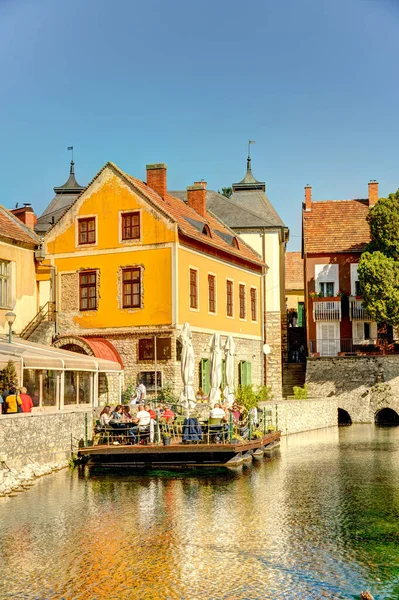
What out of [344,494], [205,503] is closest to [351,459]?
[344,494]

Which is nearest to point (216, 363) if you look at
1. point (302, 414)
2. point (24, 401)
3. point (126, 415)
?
point (126, 415)

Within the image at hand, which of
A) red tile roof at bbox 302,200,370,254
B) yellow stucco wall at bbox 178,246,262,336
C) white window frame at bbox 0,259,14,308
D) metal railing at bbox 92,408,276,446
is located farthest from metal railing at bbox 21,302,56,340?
red tile roof at bbox 302,200,370,254

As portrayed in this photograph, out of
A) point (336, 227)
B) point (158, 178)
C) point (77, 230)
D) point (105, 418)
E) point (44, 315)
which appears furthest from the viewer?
point (336, 227)

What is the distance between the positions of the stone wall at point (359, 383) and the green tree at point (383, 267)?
8.85ft

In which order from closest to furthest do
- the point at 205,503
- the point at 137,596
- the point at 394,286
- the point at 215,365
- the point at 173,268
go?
the point at 137,596 < the point at 205,503 < the point at 215,365 < the point at 173,268 < the point at 394,286

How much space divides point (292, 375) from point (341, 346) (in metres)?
3.38

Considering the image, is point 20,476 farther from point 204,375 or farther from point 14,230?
point 14,230

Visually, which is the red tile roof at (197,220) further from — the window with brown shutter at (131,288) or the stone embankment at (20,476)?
the stone embankment at (20,476)

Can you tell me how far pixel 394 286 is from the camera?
4622cm

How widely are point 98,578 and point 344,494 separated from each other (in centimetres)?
889

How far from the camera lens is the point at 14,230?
36031mm

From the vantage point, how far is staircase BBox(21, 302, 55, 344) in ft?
117

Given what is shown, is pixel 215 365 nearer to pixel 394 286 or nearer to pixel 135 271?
pixel 135 271

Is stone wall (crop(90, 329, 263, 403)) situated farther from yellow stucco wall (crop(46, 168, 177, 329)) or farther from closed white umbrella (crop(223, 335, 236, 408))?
closed white umbrella (crop(223, 335, 236, 408))
